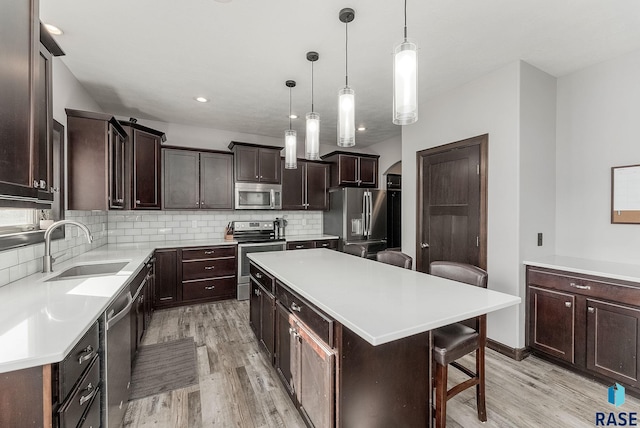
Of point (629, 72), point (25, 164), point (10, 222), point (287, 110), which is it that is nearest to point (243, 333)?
point (10, 222)

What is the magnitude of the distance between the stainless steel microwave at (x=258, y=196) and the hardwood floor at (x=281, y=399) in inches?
92.1

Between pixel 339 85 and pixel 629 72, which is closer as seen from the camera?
pixel 629 72

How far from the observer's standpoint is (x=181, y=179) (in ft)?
13.8

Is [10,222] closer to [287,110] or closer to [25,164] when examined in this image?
[25,164]

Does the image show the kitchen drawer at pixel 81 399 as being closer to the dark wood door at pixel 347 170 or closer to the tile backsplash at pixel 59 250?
the tile backsplash at pixel 59 250

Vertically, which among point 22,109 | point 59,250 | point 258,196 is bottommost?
point 59,250

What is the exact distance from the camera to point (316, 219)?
5633 mm

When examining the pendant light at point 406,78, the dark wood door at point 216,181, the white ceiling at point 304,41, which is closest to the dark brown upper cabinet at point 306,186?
the dark wood door at point 216,181

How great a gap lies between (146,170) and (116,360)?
2.78 meters

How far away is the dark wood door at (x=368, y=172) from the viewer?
17.3ft

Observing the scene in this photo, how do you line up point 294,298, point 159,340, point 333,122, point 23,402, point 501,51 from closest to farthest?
1. point 23,402
2. point 294,298
3. point 501,51
4. point 159,340
5. point 333,122

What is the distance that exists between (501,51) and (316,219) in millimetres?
3905

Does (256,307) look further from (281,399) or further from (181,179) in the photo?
(181,179)

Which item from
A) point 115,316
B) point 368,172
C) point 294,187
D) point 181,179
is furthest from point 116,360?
point 368,172
